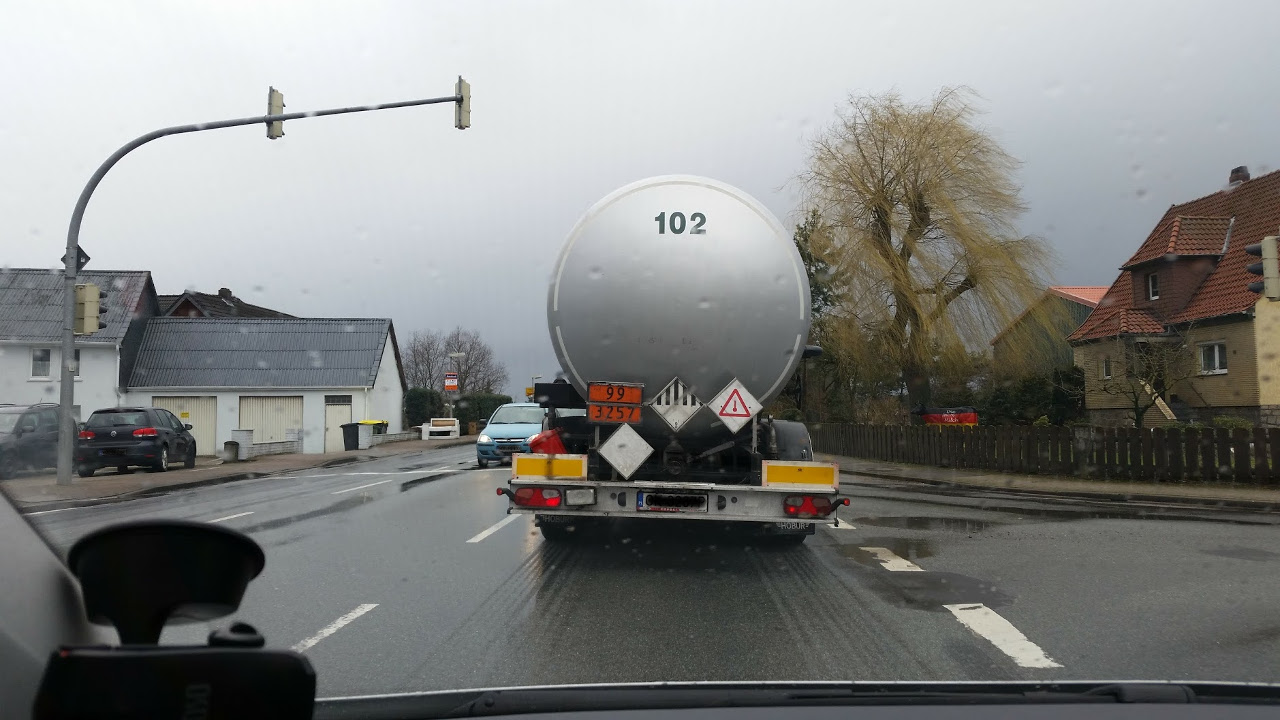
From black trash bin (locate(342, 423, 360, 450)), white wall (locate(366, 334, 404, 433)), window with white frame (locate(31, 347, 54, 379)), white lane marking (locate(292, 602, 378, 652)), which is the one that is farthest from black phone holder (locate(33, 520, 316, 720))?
white wall (locate(366, 334, 404, 433))

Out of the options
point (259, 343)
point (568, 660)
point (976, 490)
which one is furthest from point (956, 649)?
point (259, 343)

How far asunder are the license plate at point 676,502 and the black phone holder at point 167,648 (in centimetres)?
568

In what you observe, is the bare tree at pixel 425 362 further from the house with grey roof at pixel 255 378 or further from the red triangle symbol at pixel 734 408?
the red triangle symbol at pixel 734 408

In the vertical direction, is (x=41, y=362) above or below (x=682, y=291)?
below

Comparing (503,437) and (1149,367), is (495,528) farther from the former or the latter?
(1149,367)

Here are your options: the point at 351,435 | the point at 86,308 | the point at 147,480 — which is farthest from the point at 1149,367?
the point at 351,435

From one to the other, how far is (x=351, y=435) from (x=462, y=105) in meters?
22.9

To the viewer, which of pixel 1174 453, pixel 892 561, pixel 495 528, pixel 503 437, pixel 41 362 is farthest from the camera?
pixel 503 437

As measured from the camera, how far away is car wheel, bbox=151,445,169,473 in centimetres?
1964

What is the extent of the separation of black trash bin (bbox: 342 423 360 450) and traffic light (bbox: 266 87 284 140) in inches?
861

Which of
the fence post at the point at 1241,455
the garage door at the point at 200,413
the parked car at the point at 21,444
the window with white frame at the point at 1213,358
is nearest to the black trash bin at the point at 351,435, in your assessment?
the garage door at the point at 200,413

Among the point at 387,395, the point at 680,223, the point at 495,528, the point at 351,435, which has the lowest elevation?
the point at 495,528

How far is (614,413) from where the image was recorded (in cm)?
709

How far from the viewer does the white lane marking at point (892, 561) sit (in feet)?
25.5
